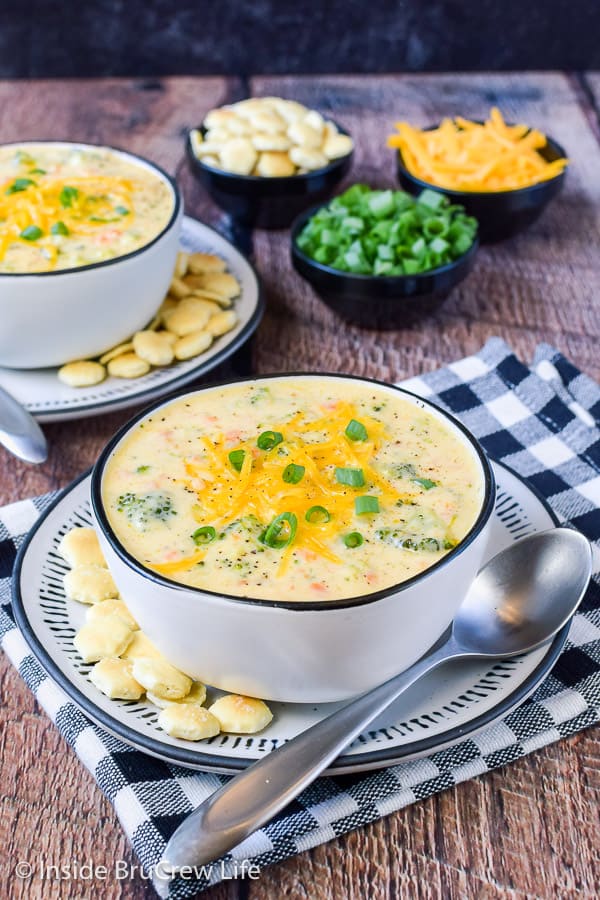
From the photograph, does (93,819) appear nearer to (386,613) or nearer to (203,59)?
(386,613)

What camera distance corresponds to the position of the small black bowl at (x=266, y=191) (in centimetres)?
283

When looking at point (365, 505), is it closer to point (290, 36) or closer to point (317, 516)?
point (317, 516)

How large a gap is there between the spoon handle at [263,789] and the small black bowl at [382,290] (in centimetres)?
128

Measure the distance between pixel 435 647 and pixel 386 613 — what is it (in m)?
0.23

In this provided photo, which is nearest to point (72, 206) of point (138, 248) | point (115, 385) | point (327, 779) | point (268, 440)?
point (138, 248)

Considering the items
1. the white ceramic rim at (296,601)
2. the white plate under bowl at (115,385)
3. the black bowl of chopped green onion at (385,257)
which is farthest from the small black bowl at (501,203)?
the white ceramic rim at (296,601)

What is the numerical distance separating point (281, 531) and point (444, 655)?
11.1 inches

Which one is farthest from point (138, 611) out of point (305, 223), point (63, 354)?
point (305, 223)

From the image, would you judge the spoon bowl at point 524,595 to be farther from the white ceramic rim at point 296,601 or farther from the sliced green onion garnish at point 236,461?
the sliced green onion garnish at point 236,461

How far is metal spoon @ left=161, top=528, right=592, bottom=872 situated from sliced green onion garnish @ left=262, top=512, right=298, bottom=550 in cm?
22

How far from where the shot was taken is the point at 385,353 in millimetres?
2467

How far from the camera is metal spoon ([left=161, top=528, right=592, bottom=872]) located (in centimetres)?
119

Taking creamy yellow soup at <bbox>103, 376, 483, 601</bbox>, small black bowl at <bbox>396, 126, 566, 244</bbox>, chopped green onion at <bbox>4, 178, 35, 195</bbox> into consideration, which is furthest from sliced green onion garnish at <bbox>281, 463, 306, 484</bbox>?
small black bowl at <bbox>396, 126, 566, 244</bbox>

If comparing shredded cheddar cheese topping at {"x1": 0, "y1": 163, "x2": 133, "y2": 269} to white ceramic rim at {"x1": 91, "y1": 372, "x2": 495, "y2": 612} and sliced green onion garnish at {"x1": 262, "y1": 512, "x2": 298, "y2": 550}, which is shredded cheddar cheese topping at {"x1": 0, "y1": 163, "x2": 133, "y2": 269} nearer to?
white ceramic rim at {"x1": 91, "y1": 372, "x2": 495, "y2": 612}
